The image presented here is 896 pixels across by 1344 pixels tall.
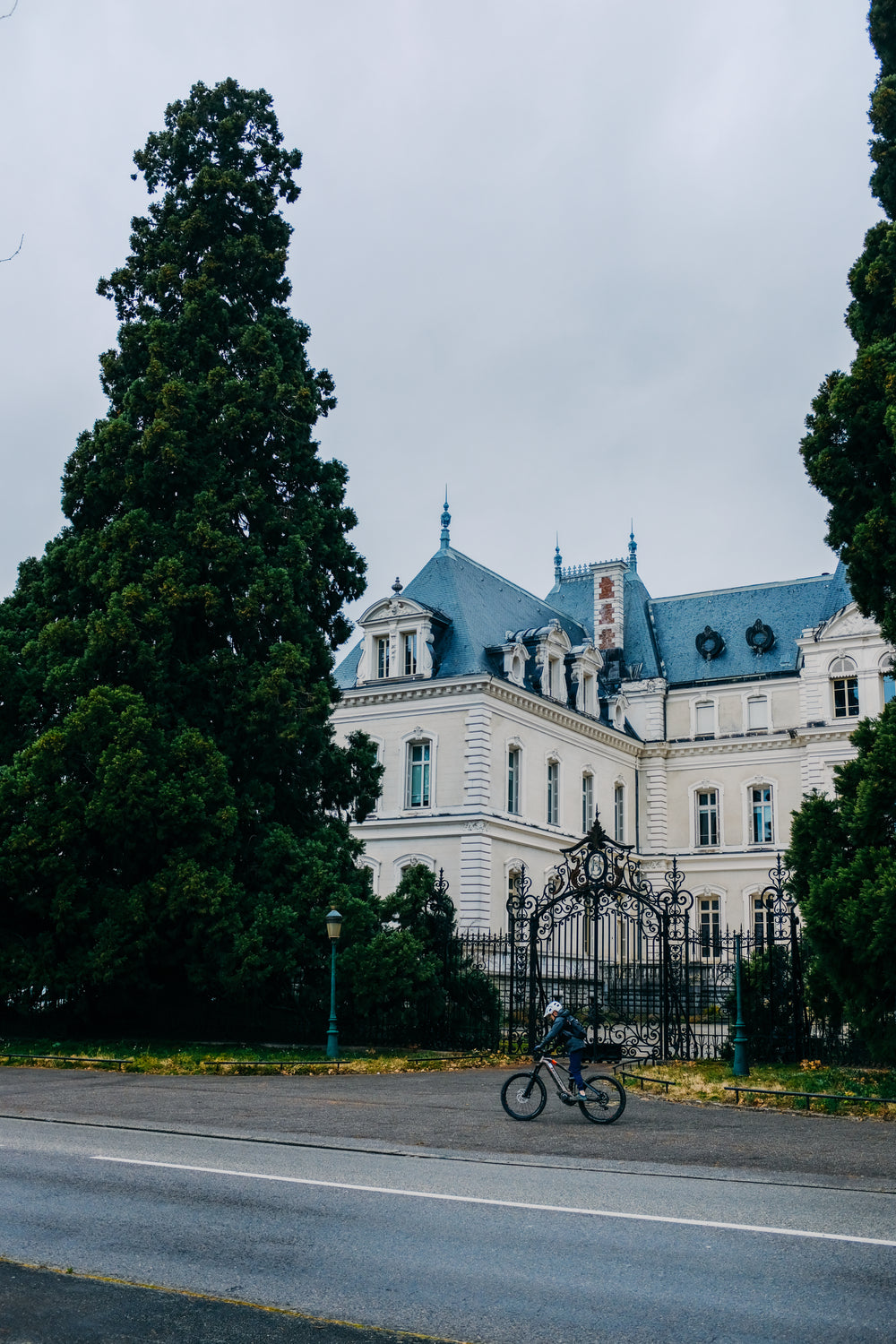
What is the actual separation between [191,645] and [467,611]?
60.2ft

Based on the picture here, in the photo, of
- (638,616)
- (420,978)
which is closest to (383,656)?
(638,616)

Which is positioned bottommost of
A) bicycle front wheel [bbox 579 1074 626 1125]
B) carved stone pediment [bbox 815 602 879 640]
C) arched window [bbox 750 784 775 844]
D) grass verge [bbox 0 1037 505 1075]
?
grass verge [bbox 0 1037 505 1075]

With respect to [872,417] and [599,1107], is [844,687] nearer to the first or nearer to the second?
[872,417]

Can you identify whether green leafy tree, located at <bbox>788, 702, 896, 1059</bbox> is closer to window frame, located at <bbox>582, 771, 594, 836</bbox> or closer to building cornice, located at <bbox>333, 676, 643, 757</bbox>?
building cornice, located at <bbox>333, 676, 643, 757</bbox>

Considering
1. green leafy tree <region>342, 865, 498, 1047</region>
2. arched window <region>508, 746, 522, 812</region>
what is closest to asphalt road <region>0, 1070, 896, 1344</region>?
green leafy tree <region>342, 865, 498, 1047</region>

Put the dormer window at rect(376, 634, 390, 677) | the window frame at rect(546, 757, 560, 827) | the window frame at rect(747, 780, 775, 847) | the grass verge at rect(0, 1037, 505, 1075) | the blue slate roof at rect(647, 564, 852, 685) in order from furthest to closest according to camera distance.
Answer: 1. the blue slate roof at rect(647, 564, 852, 685)
2. the window frame at rect(747, 780, 775, 847)
3. the window frame at rect(546, 757, 560, 827)
4. the dormer window at rect(376, 634, 390, 677)
5. the grass verge at rect(0, 1037, 505, 1075)

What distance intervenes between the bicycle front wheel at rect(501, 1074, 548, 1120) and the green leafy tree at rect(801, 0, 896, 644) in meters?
8.37

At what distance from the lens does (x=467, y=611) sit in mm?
43750

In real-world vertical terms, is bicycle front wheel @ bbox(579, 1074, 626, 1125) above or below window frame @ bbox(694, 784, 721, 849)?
below

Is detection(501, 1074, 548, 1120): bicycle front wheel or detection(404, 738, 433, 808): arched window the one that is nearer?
detection(501, 1074, 548, 1120): bicycle front wheel

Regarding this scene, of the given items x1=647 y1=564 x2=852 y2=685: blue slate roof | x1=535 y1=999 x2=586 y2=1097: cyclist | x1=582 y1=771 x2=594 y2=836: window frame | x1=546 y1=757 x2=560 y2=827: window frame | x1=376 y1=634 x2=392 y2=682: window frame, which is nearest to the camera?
x1=535 y1=999 x2=586 y2=1097: cyclist

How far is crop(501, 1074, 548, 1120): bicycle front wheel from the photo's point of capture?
47.0 ft

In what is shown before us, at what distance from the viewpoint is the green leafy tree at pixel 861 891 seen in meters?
16.0

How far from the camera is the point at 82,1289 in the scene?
20.0 feet
